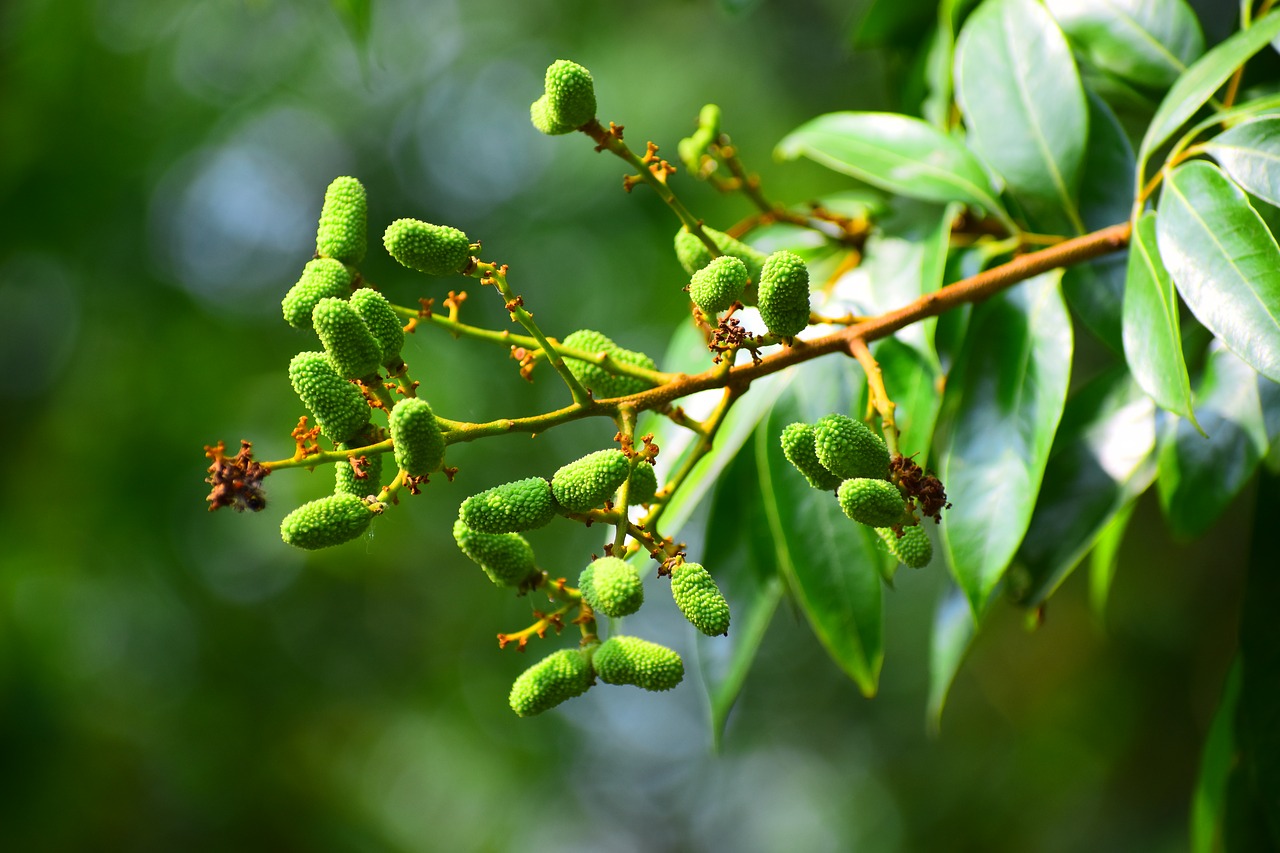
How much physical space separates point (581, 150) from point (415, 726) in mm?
3910

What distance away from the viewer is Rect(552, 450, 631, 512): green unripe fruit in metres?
1.07

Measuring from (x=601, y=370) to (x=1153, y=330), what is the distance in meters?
0.64

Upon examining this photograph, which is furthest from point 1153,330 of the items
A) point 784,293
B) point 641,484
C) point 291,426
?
point 291,426

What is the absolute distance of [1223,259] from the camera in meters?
1.22

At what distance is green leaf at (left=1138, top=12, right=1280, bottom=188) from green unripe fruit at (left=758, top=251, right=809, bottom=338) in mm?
672

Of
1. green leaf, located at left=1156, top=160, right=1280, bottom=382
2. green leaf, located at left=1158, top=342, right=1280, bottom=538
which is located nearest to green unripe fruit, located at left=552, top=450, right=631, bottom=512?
green leaf, located at left=1156, top=160, right=1280, bottom=382

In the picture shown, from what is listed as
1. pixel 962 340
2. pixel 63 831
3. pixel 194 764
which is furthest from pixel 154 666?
pixel 962 340

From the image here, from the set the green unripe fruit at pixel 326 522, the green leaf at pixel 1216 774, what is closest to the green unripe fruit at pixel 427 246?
the green unripe fruit at pixel 326 522

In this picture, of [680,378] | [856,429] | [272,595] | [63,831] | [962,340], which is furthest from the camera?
[272,595]

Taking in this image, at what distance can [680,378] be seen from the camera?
4.04ft

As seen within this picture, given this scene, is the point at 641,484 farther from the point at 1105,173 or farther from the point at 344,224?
the point at 1105,173

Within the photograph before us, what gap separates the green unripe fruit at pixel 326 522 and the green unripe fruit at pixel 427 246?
0.26m

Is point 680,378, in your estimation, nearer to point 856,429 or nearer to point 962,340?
point 856,429

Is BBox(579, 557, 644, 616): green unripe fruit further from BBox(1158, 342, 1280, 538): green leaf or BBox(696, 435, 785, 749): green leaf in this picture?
BBox(1158, 342, 1280, 538): green leaf
